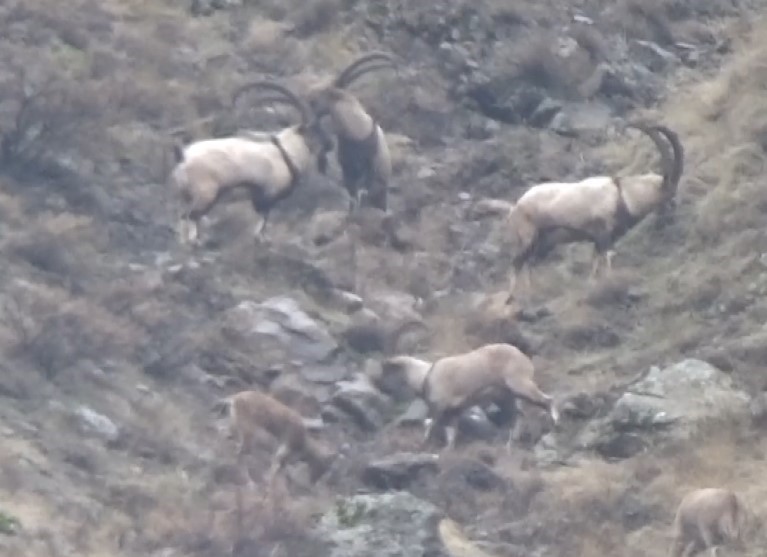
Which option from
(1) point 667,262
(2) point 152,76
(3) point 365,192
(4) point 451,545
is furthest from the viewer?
(2) point 152,76

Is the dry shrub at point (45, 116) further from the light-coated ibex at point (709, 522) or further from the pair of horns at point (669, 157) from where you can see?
the light-coated ibex at point (709, 522)

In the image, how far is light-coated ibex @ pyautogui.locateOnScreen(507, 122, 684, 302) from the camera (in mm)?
15734

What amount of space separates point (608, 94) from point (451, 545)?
29.7 ft

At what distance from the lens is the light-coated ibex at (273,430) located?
513 inches

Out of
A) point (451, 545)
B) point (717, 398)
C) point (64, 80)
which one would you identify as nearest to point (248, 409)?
point (451, 545)

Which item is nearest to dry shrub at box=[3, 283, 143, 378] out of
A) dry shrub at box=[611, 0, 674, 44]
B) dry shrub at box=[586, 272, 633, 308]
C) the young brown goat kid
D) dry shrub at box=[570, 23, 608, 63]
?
the young brown goat kid

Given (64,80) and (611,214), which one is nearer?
(611,214)

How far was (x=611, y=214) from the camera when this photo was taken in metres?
15.9

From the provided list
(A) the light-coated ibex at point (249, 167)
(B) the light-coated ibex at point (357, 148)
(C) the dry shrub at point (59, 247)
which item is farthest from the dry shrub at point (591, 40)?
(C) the dry shrub at point (59, 247)

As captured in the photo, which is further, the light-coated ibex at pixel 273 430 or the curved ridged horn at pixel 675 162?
the curved ridged horn at pixel 675 162

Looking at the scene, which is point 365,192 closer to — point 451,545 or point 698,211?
point 698,211

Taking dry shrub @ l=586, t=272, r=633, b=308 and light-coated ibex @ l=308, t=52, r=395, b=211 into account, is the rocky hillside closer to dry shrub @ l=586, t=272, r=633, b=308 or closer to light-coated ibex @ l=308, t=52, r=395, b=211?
dry shrub @ l=586, t=272, r=633, b=308

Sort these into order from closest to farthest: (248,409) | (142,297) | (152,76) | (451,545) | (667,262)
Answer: (451,545)
(248,409)
(142,297)
(667,262)
(152,76)

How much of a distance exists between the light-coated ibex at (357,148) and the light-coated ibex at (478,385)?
4103 mm
